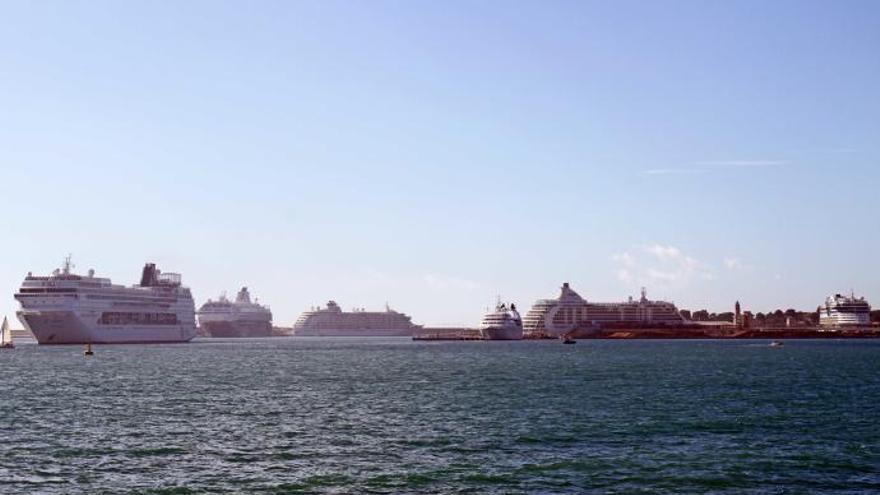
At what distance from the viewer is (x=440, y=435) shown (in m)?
50.0

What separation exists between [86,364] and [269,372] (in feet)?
98.2

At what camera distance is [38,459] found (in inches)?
1660

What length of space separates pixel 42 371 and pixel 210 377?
2376 cm

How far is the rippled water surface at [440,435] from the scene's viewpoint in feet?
120

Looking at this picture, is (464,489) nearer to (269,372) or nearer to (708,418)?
(708,418)

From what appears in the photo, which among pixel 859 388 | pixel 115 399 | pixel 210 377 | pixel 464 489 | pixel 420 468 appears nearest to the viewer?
pixel 464 489

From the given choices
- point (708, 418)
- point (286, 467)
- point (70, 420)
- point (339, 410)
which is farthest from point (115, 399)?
point (708, 418)

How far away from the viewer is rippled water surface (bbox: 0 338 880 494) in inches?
1446

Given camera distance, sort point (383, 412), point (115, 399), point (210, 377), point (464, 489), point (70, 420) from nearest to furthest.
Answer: point (464, 489) → point (70, 420) → point (383, 412) → point (115, 399) → point (210, 377)

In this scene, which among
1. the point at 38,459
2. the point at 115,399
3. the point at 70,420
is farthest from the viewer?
the point at 115,399

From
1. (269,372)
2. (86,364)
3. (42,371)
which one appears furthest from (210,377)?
(86,364)

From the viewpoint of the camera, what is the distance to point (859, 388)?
8288cm

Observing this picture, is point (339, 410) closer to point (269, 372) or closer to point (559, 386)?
point (559, 386)

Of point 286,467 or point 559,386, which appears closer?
point 286,467
